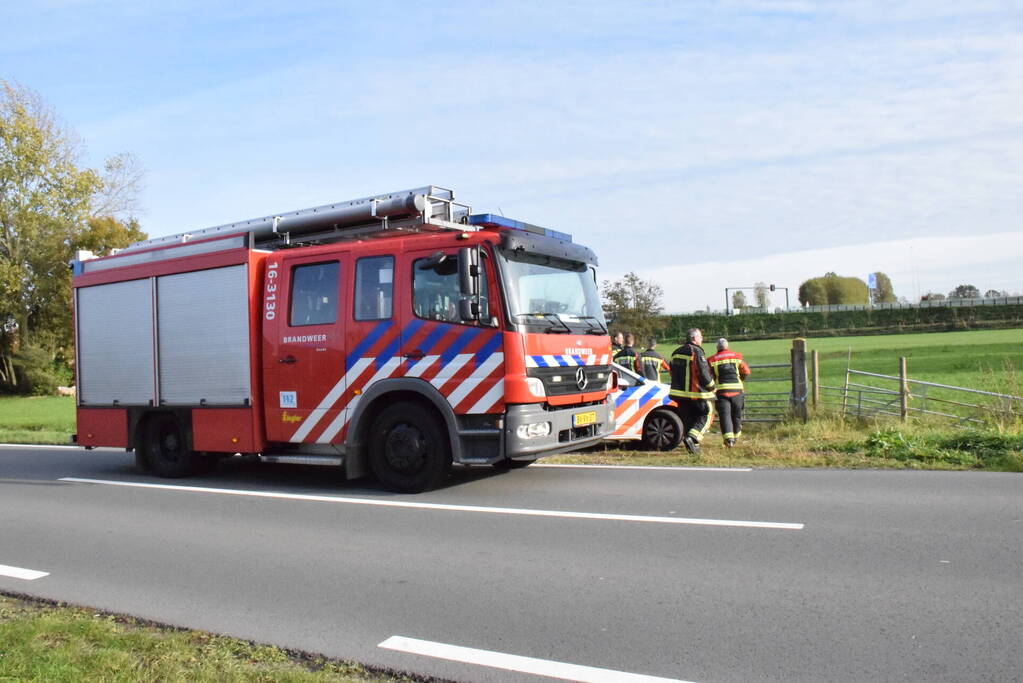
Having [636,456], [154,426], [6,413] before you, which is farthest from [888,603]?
[6,413]

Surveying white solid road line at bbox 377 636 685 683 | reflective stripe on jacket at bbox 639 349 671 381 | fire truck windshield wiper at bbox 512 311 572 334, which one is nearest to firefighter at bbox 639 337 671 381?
reflective stripe on jacket at bbox 639 349 671 381

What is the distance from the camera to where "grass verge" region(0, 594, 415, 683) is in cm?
397

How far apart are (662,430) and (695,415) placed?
1.68 feet

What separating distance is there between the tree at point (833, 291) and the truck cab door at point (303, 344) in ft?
508

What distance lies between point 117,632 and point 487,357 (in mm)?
4263

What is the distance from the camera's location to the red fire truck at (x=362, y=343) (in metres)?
8.19

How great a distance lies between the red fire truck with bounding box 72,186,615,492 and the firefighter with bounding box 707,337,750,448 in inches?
115

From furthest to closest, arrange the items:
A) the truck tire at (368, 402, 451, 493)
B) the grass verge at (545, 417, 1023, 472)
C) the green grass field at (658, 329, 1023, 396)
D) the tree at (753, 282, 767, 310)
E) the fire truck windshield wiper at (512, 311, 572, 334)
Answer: the tree at (753, 282, 767, 310), the green grass field at (658, 329, 1023, 396), the grass verge at (545, 417, 1023, 472), the truck tire at (368, 402, 451, 493), the fire truck windshield wiper at (512, 311, 572, 334)

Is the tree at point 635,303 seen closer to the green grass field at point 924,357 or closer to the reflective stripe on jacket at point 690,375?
the green grass field at point 924,357

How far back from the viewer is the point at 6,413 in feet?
95.0

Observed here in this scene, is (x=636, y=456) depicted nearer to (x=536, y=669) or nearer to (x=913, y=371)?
(x=536, y=669)

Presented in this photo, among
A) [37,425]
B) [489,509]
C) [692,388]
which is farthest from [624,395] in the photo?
[37,425]

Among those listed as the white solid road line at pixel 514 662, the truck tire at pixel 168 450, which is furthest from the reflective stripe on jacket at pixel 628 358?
the white solid road line at pixel 514 662

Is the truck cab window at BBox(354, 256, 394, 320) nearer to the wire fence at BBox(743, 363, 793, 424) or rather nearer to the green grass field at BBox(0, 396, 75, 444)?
the wire fence at BBox(743, 363, 793, 424)
